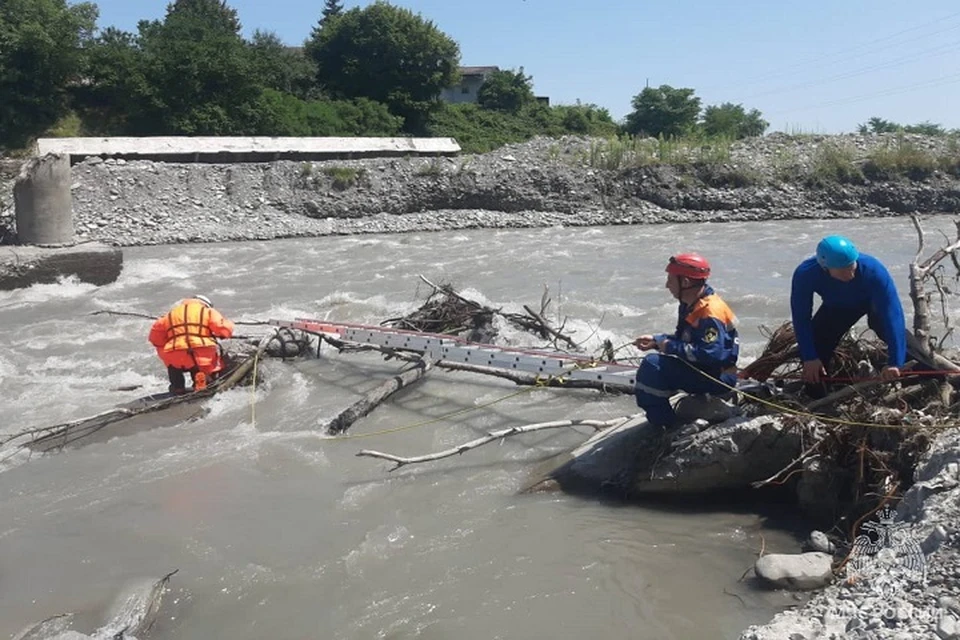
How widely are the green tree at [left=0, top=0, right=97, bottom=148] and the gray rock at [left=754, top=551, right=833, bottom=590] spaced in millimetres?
35821

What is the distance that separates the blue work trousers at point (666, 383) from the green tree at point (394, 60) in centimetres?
4223

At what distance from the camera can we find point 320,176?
28.7 metres

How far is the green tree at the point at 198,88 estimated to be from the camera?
38.0 m

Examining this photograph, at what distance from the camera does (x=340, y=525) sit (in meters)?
5.76

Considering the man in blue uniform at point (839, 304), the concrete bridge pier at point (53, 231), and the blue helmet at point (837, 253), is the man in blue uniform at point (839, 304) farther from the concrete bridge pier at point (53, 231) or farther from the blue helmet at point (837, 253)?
the concrete bridge pier at point (53, 231)

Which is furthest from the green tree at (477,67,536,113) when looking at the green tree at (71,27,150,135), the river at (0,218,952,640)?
the river at (0,218,952,640)

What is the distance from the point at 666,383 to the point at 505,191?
23712 mm

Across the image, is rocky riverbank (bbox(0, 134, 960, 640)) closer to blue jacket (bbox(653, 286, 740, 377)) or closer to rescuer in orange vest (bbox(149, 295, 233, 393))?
rescuer in orange vest (bbox(149, 295, 233, 393))

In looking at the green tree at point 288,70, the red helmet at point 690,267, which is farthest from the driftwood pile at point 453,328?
the green tree at point 288,70

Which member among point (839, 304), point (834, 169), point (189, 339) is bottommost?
point (189, 339)

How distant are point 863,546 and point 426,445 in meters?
3.48

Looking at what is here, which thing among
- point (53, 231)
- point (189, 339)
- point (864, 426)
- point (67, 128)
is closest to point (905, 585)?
point (864, 426)

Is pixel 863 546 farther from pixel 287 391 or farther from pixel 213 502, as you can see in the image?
pixel 287 391

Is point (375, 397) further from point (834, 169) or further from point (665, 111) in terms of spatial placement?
point (665, 111)
